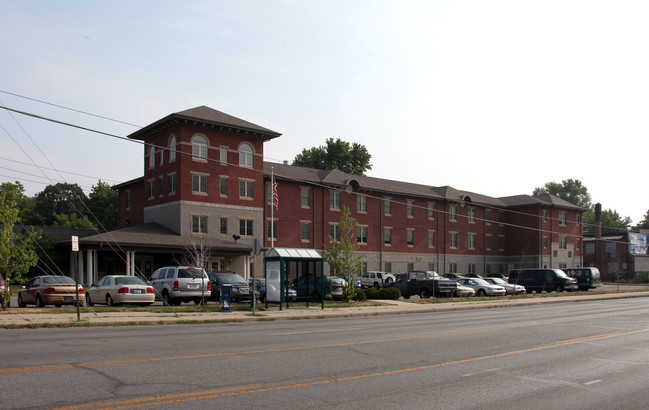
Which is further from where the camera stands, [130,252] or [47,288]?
[130,252]

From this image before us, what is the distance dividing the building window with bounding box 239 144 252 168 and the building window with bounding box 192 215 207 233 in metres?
5.85

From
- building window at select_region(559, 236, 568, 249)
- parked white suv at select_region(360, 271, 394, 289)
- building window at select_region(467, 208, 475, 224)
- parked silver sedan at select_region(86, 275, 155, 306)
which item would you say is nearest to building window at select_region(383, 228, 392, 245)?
parked white suv at select_region(360, 271, 394, 289)

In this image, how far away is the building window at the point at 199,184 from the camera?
4781 cm

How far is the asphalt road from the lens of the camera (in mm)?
8109

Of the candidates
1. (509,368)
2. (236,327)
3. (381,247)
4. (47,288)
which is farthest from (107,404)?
(381,247)

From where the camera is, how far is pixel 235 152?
5016 centimetres

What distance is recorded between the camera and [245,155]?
5084 centimetres

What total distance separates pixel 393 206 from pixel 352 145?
89.6ft

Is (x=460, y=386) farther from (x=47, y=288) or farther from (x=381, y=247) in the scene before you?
(x=381, y=247)

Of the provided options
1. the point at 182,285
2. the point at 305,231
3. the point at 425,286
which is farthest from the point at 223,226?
the point at 182,285

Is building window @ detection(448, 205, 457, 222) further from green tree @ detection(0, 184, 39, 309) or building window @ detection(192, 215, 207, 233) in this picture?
green tree @ detection(0, 184, 39, 309)

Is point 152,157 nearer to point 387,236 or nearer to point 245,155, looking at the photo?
point 245,155

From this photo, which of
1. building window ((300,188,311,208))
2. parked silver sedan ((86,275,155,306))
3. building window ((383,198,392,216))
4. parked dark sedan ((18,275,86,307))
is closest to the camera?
parked dark sedan ((18,275,86,307))

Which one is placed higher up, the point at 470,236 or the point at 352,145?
the point at 352,145
